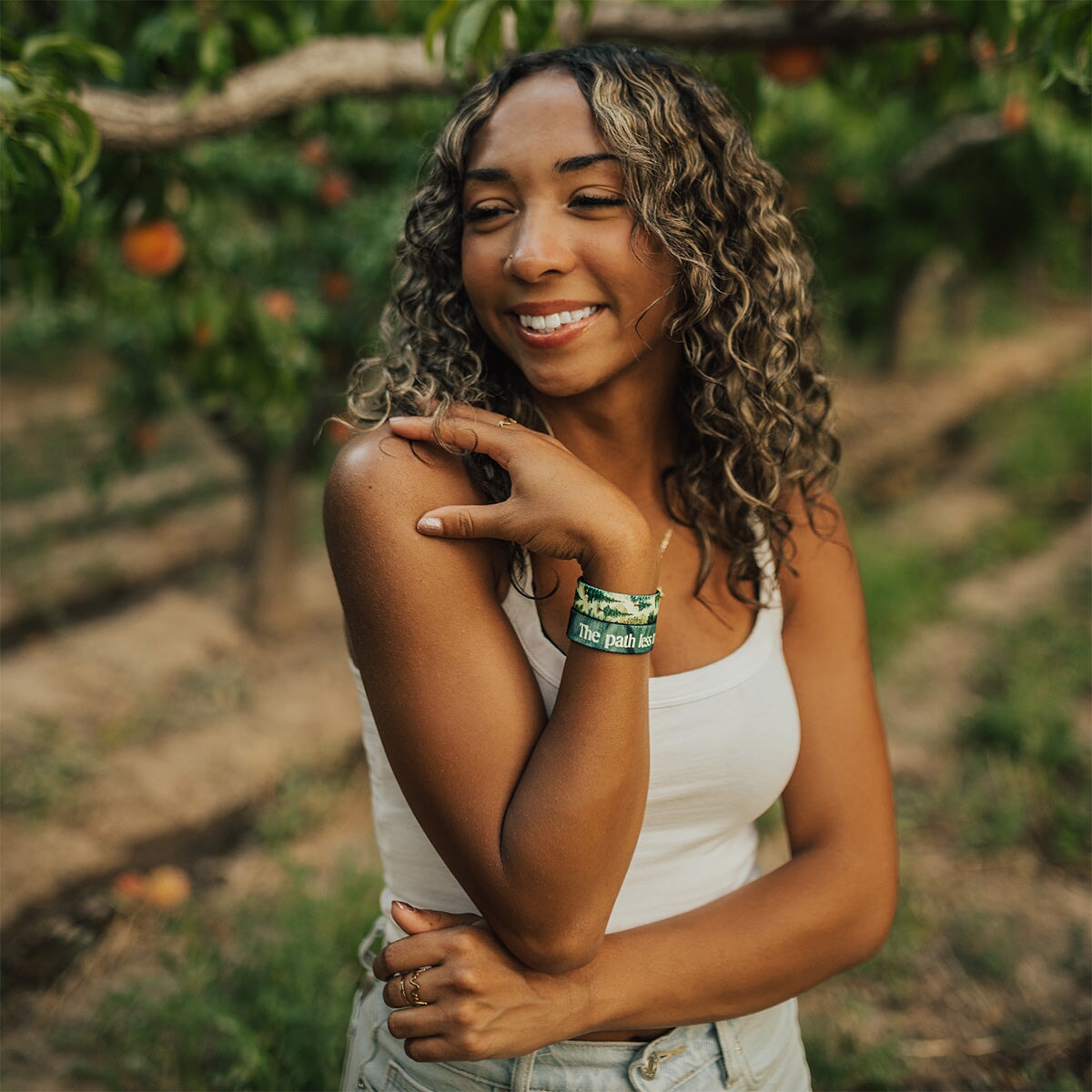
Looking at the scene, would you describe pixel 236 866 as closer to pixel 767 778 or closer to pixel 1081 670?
pixel 767 778

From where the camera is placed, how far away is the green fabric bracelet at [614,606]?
1.22m

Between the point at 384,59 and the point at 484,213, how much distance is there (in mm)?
1203

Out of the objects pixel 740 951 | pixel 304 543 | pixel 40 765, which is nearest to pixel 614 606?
pixel 740 951

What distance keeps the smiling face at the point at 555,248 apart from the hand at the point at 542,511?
138 mm

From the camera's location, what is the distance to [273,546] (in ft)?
18.6

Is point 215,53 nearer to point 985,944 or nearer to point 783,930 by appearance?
point 783,930

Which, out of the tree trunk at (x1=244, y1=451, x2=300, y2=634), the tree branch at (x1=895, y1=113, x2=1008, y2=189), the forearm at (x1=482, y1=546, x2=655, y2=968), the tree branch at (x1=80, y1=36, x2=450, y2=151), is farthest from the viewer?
the tree branch at (x1=895, y1=113, x2=1008, y2=189)

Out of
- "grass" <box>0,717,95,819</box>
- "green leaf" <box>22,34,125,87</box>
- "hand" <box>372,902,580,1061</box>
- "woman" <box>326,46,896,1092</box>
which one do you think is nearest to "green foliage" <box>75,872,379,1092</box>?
"grass" <box>0,717,95,819</box>

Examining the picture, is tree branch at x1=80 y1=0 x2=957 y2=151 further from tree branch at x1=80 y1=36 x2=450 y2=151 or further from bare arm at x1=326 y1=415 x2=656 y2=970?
bare arm at x1=326 y1=415 x2=656 y2=970

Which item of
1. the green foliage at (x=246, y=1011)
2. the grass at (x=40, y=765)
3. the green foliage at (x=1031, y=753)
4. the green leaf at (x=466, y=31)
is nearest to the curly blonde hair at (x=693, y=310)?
the green leaf at (x=466, y=31)

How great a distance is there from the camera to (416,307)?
1.57 m

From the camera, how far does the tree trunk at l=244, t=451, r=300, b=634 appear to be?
555 centimetres

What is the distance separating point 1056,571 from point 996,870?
3.25m

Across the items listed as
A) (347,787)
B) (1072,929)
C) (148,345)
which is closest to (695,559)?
(1072,929)
